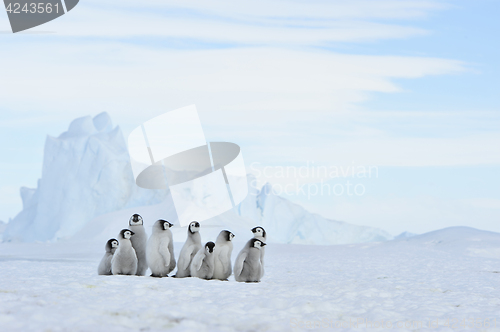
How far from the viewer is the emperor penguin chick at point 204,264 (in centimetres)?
541

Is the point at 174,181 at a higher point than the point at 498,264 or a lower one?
higher

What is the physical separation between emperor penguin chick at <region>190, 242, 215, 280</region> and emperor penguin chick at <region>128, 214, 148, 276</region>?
73 cm

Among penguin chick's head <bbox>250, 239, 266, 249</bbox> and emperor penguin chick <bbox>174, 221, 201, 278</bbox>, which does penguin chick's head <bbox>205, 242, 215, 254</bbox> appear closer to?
emperor penguin chick <bbox>174, 221, 201, 278</bbox>

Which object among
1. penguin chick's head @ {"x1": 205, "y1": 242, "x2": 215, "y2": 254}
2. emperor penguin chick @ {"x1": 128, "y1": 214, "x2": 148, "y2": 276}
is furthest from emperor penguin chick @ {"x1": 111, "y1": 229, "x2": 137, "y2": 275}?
penguin chick's head @ {"x1": 205, "y1": 242, "x2": 215, "y2": 254}

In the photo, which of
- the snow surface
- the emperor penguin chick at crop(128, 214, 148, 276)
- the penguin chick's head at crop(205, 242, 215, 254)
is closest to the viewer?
the penguin chick's head at crop(205, 242, 215, 254)

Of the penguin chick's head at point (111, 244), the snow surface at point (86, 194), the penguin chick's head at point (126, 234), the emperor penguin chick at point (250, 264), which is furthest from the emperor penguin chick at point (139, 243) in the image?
the snow surface at point (86, 194)

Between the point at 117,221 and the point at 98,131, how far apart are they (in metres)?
8.03

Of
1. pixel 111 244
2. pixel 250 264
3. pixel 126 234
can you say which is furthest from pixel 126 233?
pixel 250 264

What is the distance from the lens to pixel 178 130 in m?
22.7

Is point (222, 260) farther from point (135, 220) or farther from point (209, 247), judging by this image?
point (135, 220)

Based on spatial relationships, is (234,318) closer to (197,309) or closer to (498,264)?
(197,309)

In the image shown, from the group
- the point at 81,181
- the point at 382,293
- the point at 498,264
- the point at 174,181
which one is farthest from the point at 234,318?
the point at 81,181

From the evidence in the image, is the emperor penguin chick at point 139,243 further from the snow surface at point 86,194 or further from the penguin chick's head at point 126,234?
the snow surface at point 86,194

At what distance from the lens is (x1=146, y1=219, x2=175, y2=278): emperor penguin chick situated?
5613mm
